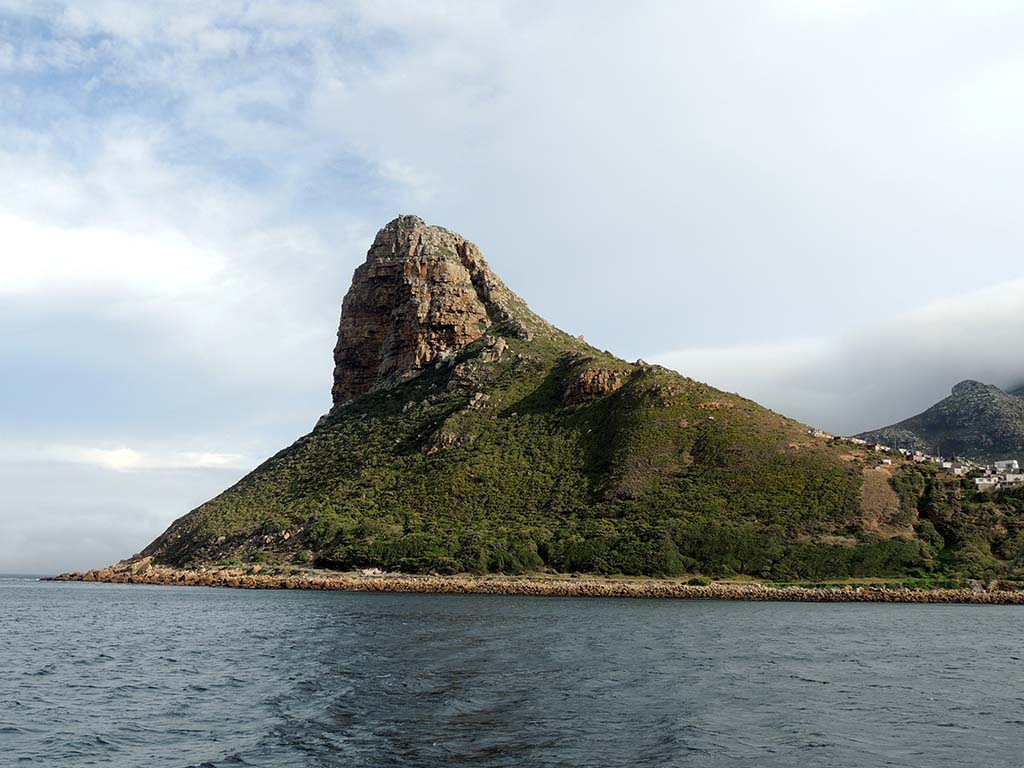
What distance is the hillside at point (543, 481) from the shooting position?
83875 millimetres

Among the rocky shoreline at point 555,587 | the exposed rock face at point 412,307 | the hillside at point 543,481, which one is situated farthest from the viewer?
the exposed rock face at point 412,307

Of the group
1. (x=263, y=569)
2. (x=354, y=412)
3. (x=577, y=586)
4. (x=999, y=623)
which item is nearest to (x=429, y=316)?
(x=354, y=412)

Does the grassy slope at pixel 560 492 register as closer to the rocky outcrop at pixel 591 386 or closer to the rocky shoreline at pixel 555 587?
the rocky outcrop at pixel 591 386

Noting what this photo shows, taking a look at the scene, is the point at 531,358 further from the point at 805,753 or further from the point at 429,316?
the point at 805,753

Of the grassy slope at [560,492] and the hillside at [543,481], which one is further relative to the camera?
the hillside at [543,481]

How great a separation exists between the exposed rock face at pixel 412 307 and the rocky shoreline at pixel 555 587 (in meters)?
53.3

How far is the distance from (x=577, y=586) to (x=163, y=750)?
199 ft

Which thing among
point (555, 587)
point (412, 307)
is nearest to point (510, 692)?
point (555, 587)

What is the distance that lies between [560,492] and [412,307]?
Answer: 54996mm

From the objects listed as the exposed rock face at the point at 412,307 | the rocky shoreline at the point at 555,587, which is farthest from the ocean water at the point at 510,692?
the exposed rock face at the point at 412,307

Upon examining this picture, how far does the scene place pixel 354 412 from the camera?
13625 centimetres

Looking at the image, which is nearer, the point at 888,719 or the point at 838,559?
the point at 888,719

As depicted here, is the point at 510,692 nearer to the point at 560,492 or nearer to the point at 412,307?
the point at 560,492

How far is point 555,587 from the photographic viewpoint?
77375 mm
